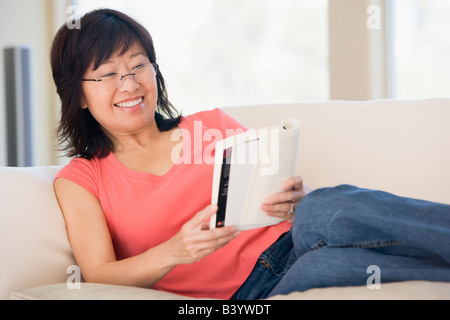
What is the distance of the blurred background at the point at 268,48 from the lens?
280cm

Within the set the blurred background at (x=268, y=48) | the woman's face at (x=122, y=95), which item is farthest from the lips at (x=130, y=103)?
the blurred background at (x=268, y=48)

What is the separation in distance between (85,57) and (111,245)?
521mm

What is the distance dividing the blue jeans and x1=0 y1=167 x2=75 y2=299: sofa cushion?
59cm

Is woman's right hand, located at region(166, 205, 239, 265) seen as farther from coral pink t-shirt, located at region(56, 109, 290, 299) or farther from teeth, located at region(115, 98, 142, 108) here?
teeth, located at region(115, 98, 142, 108)

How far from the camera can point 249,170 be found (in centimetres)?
114

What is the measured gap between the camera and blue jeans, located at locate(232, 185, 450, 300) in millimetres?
1014

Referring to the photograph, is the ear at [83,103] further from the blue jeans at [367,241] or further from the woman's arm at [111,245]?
the blue jeans at [367,241]

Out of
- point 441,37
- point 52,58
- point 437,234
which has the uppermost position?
point 441,37

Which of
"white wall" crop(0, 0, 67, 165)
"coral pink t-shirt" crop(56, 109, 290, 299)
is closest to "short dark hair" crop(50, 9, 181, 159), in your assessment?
"coral pink t-shirt" crop(56, 109, 290, 299)

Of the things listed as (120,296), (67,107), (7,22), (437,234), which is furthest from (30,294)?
(7,22)

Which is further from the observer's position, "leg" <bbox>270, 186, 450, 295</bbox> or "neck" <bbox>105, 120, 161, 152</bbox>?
"neck" <bbox>105, 120, 161, 152</bbox>
